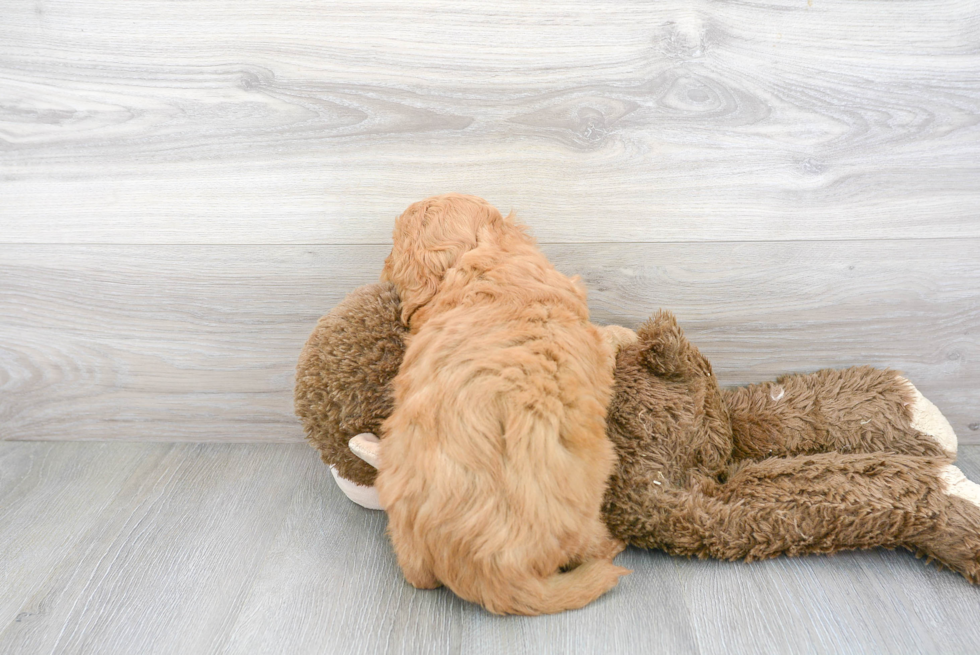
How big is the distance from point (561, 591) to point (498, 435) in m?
0.22

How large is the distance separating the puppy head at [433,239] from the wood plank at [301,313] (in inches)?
8.4

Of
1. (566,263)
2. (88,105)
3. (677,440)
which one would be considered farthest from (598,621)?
(88,105)

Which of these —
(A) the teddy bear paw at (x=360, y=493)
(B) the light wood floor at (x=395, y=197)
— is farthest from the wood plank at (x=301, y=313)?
(A) the teddy bear paw at (x=360, y=493)

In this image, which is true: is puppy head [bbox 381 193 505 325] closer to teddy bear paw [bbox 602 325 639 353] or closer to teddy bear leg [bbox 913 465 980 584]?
teddy bear paw [bbox 602 325 639 353]

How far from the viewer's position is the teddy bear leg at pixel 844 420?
97cm

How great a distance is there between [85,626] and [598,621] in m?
0.63

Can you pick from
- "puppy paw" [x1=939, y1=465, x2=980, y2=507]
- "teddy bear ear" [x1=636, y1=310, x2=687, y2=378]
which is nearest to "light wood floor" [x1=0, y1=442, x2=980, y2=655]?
"puppy paw" [x1=939, y1=465, x2=980, y2=507]

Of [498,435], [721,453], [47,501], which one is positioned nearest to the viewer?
[498,435]

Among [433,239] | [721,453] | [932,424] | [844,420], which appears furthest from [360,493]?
[932,424]

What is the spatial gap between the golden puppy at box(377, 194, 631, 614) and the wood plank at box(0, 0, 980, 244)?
0.26 metres

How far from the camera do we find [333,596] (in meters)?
0.82

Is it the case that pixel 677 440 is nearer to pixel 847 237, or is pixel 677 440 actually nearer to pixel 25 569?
pixel 847 237

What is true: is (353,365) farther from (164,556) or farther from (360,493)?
(164,556)

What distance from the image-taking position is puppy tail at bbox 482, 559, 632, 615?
74cm
